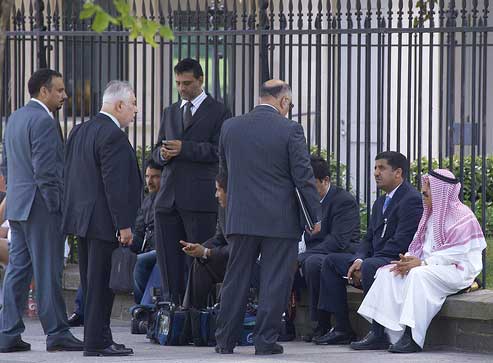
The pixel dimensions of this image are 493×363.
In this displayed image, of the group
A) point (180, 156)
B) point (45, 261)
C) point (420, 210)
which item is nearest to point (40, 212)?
point (45, 261)

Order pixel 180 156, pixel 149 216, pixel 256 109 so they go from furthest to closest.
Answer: pixel 149 216 < pixel 180 156 < pixel 256 109

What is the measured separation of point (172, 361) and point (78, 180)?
4.44 feet

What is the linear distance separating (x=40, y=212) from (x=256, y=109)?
1.63 m

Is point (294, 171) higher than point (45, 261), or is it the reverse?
point (294, 171)

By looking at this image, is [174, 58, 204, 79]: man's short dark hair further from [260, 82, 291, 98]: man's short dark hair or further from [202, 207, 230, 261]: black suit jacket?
[202, 207, 230, 261]: black suit jacket

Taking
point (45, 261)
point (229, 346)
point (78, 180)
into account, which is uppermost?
point (78, 180)

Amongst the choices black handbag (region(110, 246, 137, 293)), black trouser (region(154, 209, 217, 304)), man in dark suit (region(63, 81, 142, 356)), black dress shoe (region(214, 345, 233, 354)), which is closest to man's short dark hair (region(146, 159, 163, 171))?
black trouser (region(154, 209, 217, 304))

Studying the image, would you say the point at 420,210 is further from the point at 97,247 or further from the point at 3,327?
the point at 3,327

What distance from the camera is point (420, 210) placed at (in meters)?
9.38

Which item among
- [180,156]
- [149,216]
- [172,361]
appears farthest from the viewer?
[149,216]

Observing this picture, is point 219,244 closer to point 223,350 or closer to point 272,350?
point 223,350

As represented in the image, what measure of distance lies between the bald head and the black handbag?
161cm

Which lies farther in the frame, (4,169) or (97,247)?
(4,169)

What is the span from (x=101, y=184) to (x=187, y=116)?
4.41 ft
